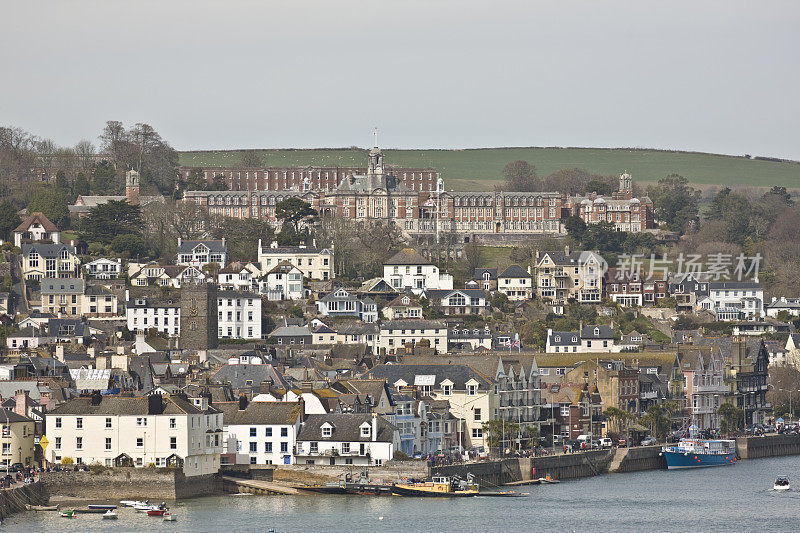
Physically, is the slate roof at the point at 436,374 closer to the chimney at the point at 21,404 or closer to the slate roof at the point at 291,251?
the chimney at the point at 21,404

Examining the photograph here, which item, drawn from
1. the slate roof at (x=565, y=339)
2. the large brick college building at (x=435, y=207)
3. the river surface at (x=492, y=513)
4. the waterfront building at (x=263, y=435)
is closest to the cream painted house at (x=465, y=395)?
the river surface at (x=492, y=513)

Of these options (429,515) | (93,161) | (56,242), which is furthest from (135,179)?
(429,515)

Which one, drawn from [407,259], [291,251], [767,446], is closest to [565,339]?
[767,446]

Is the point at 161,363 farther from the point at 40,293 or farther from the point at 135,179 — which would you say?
the point at 135,179

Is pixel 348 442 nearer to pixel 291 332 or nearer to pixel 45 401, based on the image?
pixel 45 401

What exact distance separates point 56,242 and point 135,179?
27.7 metres

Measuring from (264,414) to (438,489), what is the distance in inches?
365

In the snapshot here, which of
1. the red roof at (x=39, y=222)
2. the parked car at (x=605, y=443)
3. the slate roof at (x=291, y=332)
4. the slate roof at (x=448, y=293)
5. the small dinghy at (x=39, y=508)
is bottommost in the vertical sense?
the small dinghy at (x=39, y=508)

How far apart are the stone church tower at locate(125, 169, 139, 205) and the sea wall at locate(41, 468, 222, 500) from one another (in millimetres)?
99540

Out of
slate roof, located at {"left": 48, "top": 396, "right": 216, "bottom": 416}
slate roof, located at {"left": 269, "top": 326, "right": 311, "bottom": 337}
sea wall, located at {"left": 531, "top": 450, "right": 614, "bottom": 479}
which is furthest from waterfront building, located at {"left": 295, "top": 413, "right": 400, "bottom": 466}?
slate roof, located at {"left": 269, "top": 326, "right": 311, "bottom": 337}

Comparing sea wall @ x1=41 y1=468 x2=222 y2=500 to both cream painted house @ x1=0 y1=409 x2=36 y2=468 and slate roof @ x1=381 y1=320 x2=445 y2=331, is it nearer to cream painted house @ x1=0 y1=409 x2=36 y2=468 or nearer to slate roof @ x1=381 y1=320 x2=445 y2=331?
cream painted house @ x1=0 y1=409 x2=36 y2=468

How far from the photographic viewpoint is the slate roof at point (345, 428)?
88250mm

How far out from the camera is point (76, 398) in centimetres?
8750

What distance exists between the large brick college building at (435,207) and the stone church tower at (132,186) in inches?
222
